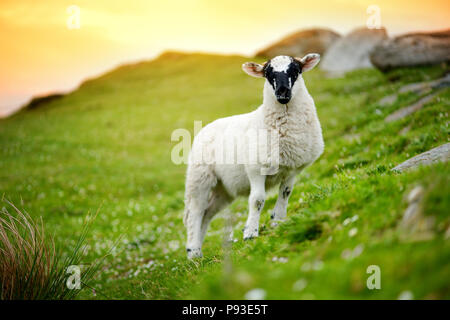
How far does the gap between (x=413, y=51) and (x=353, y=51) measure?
43.6 feet

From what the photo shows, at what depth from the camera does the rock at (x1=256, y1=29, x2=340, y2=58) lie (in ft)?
151

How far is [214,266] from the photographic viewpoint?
5.94 m

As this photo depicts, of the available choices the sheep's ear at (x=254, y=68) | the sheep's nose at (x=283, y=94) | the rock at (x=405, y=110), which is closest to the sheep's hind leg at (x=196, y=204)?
the sheep's ear at (x=254, y=68)

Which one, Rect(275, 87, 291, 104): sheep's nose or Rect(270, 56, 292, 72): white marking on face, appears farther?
Rect(270, 56, 292, 72): white marking on face

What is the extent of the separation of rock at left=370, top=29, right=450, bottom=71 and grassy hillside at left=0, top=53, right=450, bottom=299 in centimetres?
85

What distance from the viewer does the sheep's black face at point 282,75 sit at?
21.9 ft

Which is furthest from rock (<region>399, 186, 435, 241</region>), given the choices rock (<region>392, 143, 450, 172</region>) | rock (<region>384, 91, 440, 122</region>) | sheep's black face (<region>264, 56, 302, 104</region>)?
rock (<region>384, 91, 440, 122</region>)

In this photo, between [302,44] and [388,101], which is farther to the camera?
[302,44]

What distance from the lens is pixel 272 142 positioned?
678 cm

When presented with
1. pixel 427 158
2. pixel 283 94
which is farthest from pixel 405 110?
pixel 283 94

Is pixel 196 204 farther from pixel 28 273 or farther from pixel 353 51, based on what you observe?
pixel 353 51

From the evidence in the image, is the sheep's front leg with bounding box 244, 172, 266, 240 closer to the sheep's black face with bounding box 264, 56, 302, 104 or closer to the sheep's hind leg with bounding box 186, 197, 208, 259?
the sheep's black face with bounding box 264, 56, 302, 104
